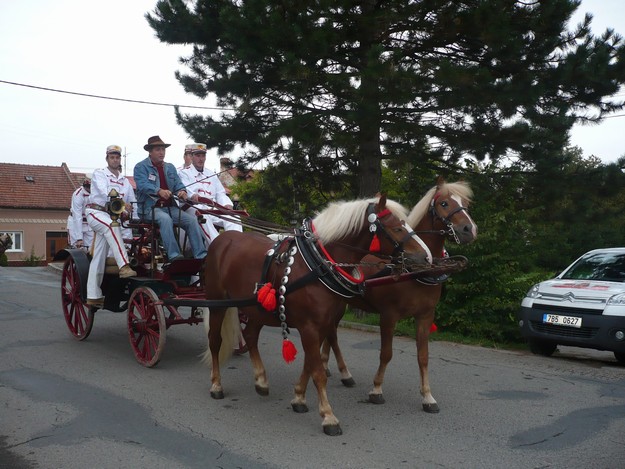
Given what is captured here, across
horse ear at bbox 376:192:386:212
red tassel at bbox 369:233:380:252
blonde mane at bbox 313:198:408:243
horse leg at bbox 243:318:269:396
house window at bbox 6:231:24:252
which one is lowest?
house window at bbox 6:231:24:252

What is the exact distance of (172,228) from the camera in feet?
22.9

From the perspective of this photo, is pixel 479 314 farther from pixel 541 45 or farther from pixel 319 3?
pixel 319 3

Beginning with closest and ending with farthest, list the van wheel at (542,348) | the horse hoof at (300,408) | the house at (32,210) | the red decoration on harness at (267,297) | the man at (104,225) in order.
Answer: the red decoration on harness at (267,297), the horse hoof at (300,408), the man at (104,225), the van wheel at (542,348), the house at (32,210)

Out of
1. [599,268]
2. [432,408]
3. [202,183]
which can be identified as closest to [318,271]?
[432,408]

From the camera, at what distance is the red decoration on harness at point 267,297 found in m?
5.07

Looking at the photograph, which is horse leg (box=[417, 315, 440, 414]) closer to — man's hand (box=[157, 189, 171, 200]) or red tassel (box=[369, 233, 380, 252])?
red tassel (box=[369, 233, 380, 252])

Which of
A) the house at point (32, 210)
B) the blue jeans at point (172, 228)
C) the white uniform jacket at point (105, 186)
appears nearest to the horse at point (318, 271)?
the blue jeans at point (172, 228)

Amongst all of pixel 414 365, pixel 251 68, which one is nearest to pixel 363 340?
pixel 414 365

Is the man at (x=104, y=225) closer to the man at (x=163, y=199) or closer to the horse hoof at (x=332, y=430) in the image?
the man at (x=163, y=199)

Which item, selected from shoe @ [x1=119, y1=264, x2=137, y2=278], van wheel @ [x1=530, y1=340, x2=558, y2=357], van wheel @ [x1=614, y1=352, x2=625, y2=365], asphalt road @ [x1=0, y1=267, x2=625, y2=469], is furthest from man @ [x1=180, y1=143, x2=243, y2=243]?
van wheel @ [x1=614, y1=352, x2=625, y2=365]

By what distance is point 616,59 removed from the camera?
8828 millimetres

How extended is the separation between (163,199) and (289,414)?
10.0 ft

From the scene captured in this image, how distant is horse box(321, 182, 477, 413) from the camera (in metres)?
5.66

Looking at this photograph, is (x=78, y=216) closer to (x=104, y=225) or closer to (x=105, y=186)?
(x=105, y=186)
